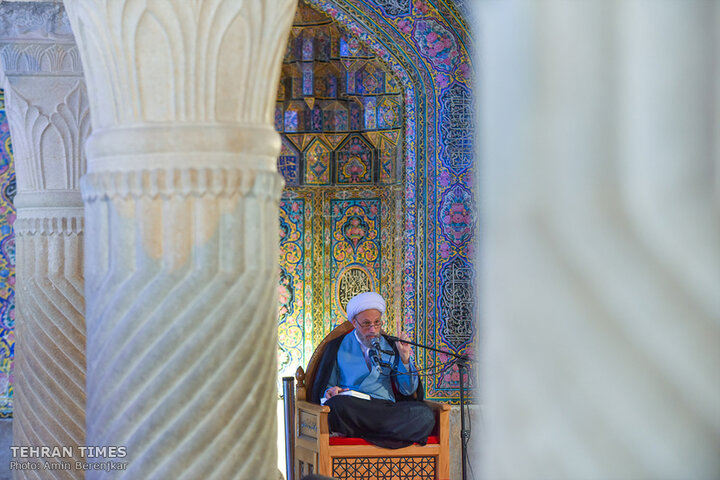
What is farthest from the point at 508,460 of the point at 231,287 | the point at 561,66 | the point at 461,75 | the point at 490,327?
the point at 461,75

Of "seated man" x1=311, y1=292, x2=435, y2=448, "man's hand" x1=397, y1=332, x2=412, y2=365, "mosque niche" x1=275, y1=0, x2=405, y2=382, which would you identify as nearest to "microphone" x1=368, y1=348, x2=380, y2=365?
"seated man" x1=311, y1=292, x2=435, y2=448

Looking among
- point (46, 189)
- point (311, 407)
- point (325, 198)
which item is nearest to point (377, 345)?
point (311, 407)

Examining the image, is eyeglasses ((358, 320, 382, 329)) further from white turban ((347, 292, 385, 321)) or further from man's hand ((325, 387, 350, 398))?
man's hand ((325, 387, 350, 398))

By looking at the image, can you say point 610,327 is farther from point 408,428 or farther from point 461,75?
point 461,75

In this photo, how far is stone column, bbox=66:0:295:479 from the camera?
1.71 m

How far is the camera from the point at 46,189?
3.43m

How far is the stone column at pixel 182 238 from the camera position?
1.71m

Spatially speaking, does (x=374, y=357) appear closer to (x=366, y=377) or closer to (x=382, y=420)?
(x=366, y=377)

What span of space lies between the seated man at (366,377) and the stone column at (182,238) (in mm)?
2591

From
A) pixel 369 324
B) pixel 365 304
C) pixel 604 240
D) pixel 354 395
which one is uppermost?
pixel 604 240

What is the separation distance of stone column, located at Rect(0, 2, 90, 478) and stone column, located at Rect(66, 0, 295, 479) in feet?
5.31

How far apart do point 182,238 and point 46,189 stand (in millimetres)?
1908

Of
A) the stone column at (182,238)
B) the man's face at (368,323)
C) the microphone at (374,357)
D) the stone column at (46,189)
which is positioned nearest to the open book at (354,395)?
the microphone at (374,357)

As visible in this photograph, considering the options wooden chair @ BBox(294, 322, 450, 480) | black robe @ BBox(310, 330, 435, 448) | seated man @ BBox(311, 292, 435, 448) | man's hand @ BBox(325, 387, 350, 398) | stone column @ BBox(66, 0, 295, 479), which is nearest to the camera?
stone column @ BBox(66, 0, 295, 479)
